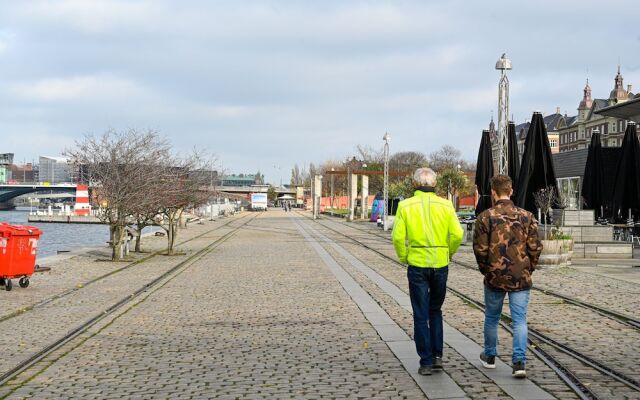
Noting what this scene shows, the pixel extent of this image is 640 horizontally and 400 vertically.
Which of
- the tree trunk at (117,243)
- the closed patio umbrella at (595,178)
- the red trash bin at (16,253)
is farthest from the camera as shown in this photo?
the closed patio umbrella at (595,178)

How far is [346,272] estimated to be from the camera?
1731cm

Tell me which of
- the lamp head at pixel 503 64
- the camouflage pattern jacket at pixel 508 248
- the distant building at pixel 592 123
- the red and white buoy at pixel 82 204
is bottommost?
the red and white buoy at pixel 82 204

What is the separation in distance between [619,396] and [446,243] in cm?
181

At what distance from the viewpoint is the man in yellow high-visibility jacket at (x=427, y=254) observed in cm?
632

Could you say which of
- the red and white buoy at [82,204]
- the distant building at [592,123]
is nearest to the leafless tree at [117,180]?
the red and white buoy at [82,204]

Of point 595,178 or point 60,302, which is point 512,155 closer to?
point 595,178

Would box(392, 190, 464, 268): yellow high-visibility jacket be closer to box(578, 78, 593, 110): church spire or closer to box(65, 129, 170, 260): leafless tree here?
box(65, 129, 170, 260): leafless tree

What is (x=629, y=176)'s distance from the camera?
2514cm

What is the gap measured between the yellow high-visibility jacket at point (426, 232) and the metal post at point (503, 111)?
16.4 metres

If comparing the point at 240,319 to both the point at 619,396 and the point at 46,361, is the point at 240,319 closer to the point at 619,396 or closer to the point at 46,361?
the point at 46,361

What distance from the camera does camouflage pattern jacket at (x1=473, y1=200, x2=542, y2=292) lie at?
625 cm

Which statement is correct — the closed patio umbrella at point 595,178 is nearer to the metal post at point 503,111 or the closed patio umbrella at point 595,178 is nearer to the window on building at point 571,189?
the metal post at point 503,111

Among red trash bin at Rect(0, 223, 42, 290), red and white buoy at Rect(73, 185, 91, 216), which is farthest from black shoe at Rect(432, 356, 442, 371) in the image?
red and white buoy at Rect(73, 185, 91, 216)

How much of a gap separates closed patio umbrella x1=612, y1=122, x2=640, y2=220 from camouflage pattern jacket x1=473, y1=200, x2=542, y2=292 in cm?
2038
